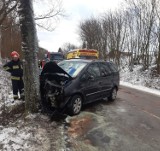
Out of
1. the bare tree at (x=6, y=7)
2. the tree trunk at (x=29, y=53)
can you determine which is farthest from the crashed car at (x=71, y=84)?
the bare tree at (x=6, y=7)

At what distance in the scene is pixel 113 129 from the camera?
6691mm

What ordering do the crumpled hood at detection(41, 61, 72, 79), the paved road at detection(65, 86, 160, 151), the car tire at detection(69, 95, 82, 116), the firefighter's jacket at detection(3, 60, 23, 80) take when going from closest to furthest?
1. the paved road at detection(65, 86, 160, 151)
2. the car tire at detection(69, 95, 82, 116)
3. the crumpled hood at detection(41, 61, 72, 79)
4. the firefighter's jacket at detection(3, 60, 23, 80)

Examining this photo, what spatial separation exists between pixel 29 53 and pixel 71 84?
156cm

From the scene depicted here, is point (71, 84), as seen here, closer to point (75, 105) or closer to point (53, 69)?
point (75, 105)

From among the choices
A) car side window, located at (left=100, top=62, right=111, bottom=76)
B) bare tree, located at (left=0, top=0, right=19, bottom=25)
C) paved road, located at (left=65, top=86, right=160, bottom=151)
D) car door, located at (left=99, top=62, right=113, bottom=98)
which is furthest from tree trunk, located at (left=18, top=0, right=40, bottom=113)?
bare tree, located at (left=0, top=0, right=19, bottom=25)

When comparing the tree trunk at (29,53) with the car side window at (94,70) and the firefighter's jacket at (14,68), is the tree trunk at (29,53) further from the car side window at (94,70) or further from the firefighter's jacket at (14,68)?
the firefighter's jacket at (14,68)

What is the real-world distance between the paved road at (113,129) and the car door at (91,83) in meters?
0.45

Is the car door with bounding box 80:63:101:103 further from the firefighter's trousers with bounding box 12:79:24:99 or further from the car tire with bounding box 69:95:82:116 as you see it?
the firefighter's trousers with bounding box 12:79:24:99

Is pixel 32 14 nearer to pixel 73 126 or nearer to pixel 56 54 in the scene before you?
pixel 73 126

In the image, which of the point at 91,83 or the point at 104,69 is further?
the point at 104,69

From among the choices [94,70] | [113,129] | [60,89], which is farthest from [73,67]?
[113,129]

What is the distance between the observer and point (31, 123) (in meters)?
6.67

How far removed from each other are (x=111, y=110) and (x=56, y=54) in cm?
1489

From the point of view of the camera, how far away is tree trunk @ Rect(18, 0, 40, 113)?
7434 millimetres
